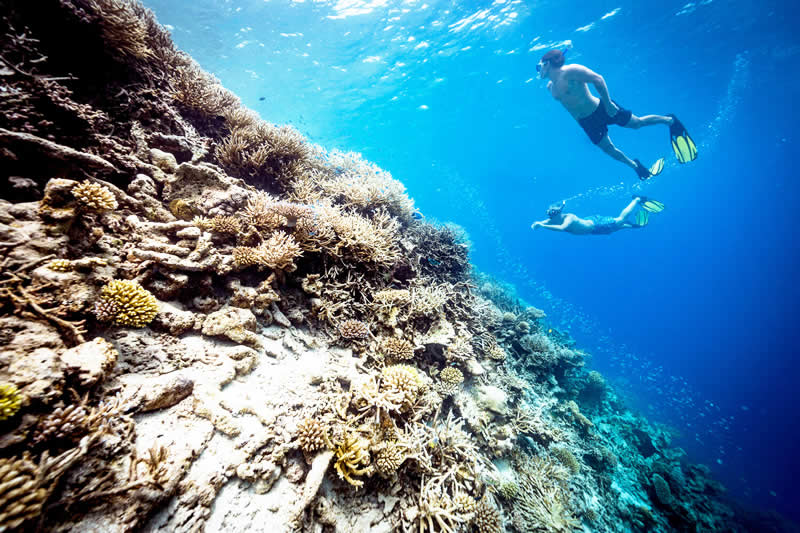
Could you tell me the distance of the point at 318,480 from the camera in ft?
8.57

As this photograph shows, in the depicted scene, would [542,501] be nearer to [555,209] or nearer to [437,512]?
[437,512]

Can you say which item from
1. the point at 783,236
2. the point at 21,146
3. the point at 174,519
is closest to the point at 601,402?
the point at 174,519

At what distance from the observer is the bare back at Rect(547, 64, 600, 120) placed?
9.80m

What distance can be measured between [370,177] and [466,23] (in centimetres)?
2362

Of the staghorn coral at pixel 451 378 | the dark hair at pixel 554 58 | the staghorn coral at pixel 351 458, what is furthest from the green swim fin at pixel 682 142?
the staghorn coral at pixel 351 458

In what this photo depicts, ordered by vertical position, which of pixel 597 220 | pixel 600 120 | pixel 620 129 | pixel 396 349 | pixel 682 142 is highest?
pixel 620 129

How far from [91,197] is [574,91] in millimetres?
14127

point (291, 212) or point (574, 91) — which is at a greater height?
point (574, 91)

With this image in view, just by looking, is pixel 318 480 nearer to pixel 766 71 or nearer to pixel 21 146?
pixel 21 146

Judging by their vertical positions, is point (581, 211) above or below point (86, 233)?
above

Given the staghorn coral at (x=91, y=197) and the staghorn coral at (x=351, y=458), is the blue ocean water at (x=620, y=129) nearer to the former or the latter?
the staghorn coral at (x=91, y=197)

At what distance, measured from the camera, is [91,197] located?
2732 mm

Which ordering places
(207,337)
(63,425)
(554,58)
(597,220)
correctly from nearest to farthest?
(63,425) → (207,337) → (554,58) → (597,220)

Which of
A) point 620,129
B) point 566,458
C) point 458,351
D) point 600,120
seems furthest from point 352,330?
point 620,129
